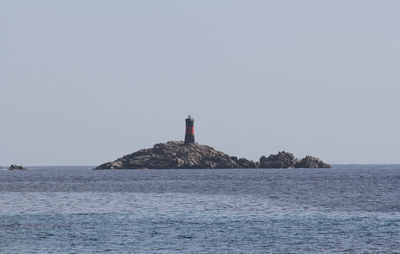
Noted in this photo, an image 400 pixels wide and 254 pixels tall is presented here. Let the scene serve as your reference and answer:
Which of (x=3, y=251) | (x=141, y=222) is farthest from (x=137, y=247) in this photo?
(x=141, y=222)

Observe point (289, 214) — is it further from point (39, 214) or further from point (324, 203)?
point (39, 214)

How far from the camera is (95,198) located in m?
84.0

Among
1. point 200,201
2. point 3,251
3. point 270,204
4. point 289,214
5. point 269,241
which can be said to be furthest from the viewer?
point 200,201

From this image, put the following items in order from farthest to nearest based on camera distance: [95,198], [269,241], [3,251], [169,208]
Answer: [95,198] → [169,208] → [269,241] → [3,251]

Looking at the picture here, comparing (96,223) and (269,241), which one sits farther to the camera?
(96,223)

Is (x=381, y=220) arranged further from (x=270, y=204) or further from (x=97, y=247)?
(x=97, y=247)

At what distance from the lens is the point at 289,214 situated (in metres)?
59.5

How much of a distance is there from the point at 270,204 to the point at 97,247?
114 ft

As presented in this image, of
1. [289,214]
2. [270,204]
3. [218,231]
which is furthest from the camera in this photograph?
[270,204]

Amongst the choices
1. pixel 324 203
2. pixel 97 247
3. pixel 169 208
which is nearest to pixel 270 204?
pixel 324 203

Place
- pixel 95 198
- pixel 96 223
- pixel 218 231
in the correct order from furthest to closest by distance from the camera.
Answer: pixel 95 198
pixel 96 223
pixel 218 231

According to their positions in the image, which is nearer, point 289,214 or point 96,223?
point 96,223

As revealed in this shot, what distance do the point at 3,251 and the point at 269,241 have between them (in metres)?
16.2

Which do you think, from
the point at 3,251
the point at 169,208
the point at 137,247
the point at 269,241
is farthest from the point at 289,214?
the point at 3,251
